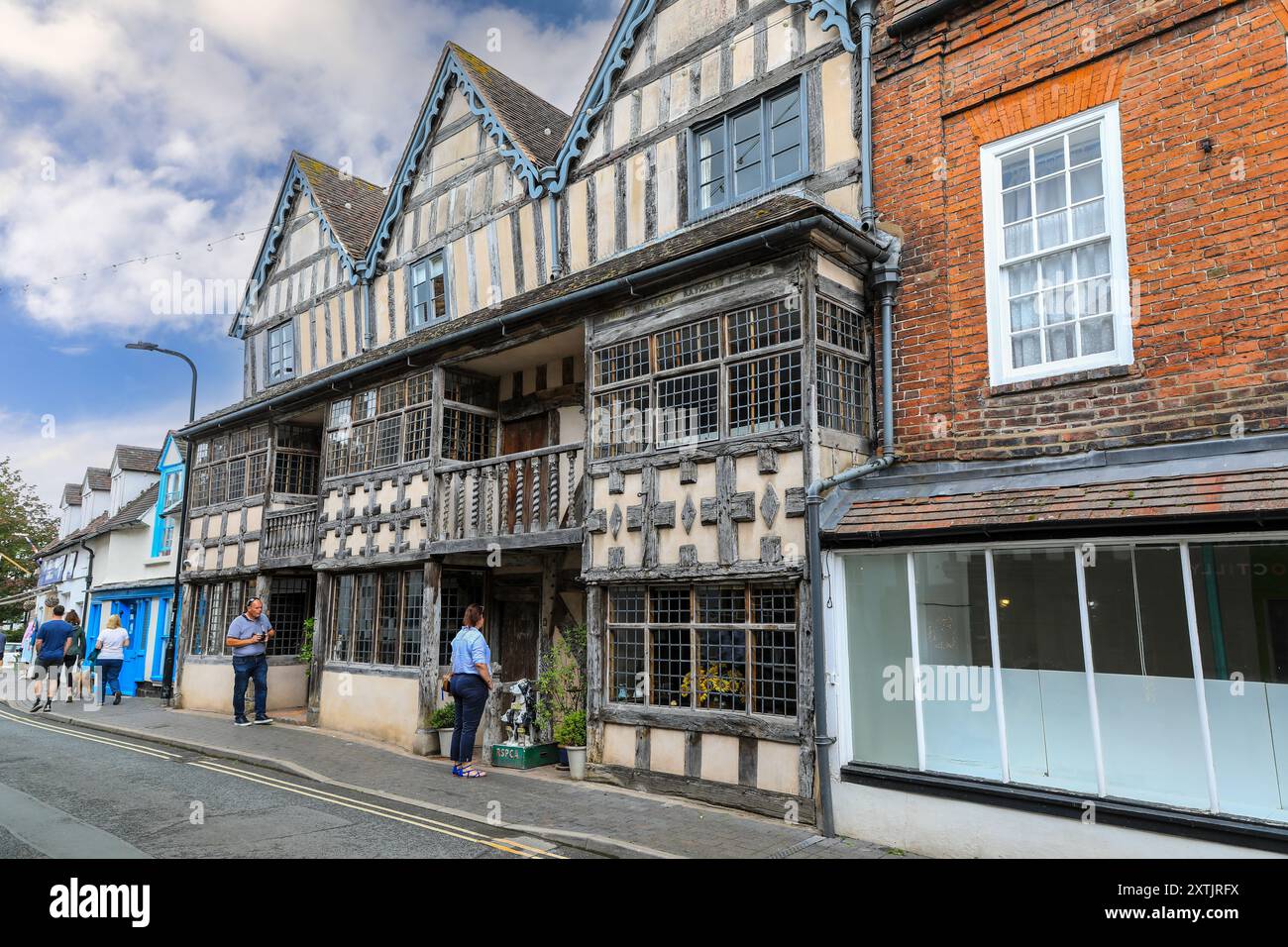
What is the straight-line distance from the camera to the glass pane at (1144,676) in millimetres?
6570

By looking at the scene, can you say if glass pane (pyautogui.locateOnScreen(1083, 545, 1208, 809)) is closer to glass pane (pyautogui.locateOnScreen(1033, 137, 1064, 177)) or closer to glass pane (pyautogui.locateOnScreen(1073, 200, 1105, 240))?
glass pane (pyautogui.locateOnScreen(1073, 200, 1105, 240))

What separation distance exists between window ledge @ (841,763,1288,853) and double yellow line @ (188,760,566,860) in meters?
2.81

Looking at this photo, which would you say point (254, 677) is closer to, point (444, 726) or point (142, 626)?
point (444, 726)

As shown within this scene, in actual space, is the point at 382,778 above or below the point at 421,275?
below

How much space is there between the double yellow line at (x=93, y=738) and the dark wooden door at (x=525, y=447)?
542 cm

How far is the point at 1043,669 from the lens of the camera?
289 inches

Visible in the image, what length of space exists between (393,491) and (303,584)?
521 centimetres

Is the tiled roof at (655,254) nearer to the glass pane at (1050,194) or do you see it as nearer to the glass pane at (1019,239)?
the glass pane at (1019,239)

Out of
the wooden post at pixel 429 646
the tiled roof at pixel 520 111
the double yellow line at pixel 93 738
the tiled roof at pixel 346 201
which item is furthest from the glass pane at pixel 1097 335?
the tiled roof at pixel 346 201

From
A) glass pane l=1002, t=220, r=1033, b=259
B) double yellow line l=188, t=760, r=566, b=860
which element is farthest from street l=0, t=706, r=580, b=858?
glass pane l=1002, t=220, r=1033, b=259

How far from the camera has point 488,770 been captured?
1084 centimetres

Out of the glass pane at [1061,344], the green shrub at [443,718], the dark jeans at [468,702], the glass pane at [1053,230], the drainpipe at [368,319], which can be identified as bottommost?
the green shrub at [443,718]
